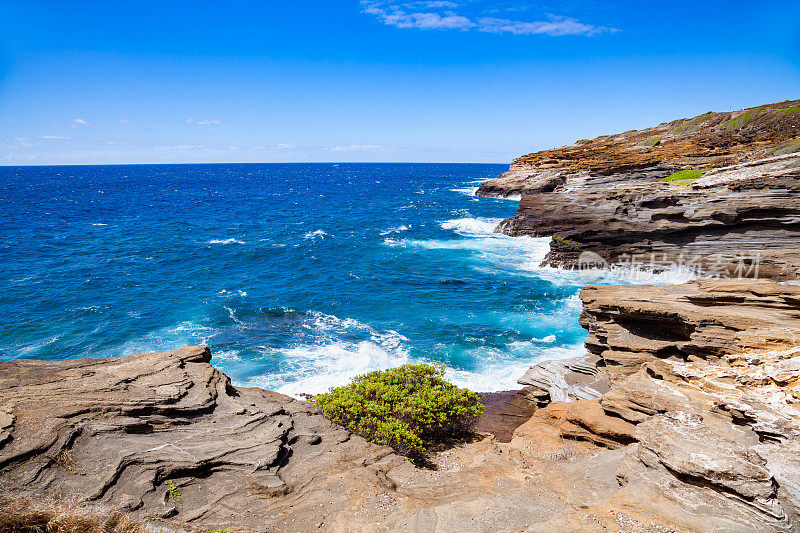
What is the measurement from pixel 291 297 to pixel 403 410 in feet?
73.0

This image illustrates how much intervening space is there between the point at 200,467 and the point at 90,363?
7883 mm

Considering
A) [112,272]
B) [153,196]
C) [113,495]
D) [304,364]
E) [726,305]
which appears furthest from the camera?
[153,196]

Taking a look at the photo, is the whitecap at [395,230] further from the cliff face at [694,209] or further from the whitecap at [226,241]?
the whitecap at [226,241]

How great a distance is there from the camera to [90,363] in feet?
49.7

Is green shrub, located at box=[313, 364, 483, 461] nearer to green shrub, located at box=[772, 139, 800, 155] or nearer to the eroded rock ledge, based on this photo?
the eroded rock ledge

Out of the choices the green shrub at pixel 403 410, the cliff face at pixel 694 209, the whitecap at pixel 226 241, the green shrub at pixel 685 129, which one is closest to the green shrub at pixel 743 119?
the cliff face at pixel 694 209

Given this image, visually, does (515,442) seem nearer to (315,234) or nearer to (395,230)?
(315,234)

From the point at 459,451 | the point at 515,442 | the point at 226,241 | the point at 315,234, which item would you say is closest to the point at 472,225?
the point at 315,234

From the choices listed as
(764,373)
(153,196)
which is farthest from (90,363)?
(153,196)

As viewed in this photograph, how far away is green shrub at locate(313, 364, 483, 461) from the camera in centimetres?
1359

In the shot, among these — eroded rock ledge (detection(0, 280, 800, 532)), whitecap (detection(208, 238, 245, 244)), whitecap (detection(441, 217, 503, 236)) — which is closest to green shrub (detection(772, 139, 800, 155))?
whitecap (detection(441, 217, 503, 236))

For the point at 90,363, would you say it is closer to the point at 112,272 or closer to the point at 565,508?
the point at 565,508

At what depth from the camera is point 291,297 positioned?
114 feet

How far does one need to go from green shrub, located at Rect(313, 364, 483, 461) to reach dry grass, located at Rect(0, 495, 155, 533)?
7.76 metres
